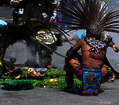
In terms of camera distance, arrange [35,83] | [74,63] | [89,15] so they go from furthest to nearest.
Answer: [35,83] < [89,15] < [74,63]

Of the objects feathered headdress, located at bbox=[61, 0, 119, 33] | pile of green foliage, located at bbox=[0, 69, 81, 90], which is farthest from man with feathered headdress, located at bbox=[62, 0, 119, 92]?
pile of green foliage, located at bbox=[0, 69, 81, 90]

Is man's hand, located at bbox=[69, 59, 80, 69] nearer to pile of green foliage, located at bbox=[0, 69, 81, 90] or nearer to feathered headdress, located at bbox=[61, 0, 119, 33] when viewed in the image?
feathered headdress, located at bbox=[61, 0, 119, 33]

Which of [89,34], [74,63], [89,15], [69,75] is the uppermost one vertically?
[89,15]

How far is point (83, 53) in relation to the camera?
4613 mm

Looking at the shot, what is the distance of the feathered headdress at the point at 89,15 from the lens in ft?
16.2

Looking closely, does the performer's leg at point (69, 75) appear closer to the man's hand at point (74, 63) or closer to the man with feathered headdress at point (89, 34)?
the man with feathered headdress at point (89, 34)

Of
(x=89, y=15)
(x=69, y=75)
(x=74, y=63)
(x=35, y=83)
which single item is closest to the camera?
(x=74, y=63)

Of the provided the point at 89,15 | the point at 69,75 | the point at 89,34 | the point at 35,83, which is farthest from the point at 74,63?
the point at 35,83

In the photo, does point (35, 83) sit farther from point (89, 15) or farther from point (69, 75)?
point (89, 15)

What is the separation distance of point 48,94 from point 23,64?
4.35 metres

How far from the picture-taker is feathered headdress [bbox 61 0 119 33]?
16.2 feet

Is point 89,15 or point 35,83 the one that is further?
point 35,83

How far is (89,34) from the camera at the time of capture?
4.68 m

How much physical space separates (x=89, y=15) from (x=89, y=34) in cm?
44
